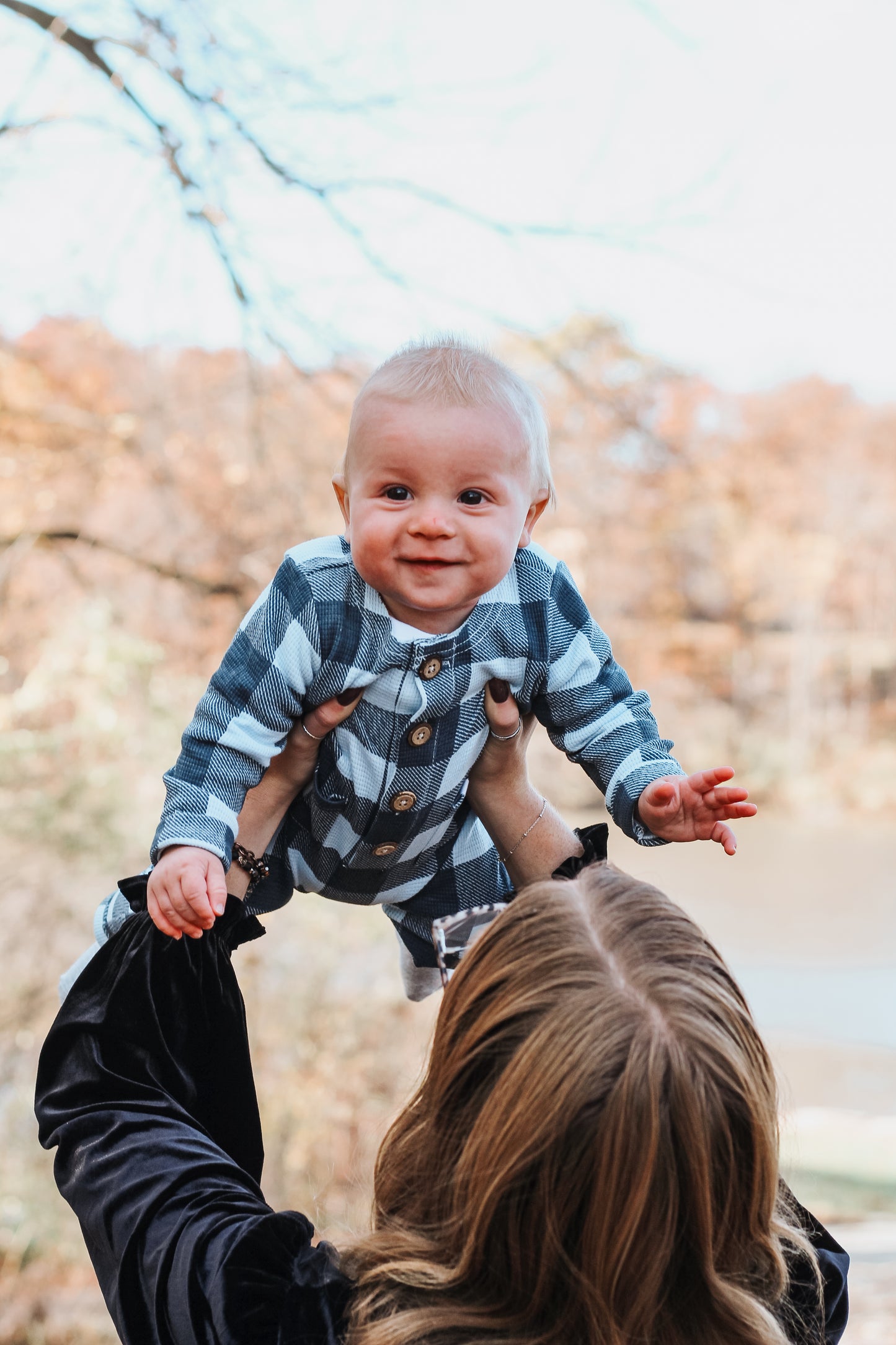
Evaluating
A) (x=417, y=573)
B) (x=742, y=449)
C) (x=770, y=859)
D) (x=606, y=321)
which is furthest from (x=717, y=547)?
(x=417, y=573)

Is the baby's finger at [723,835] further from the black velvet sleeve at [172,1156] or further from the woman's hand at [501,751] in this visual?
the black velvet sleeve at [172,1156]

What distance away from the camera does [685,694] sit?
1411cm

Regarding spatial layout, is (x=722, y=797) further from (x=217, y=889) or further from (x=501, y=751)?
(x=217, y=889)

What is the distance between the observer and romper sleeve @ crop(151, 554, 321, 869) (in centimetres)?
126

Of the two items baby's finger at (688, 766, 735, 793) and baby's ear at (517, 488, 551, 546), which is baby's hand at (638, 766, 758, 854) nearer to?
baby's finger at (688, 766, 735, 793)

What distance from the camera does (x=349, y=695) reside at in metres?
1.31

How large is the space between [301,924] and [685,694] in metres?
9.61

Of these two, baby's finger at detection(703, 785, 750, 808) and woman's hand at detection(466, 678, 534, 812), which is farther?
woman's hand at detection(466, 678, 534, 812)

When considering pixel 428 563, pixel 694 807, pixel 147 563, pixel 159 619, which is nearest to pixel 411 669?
pixel 428 563

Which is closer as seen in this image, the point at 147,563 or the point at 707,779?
the point at 707,779

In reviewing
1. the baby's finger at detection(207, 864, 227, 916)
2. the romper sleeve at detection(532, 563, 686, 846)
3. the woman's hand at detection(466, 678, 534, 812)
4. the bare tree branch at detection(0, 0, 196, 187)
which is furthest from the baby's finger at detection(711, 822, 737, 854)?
the bare tree branch at detection(0, 0, 196, 187)

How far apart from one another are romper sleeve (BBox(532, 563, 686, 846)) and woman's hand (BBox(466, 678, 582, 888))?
57 millimetres

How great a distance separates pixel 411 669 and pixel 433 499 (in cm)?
19

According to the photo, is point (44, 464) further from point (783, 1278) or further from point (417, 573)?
point (783, 1278)
